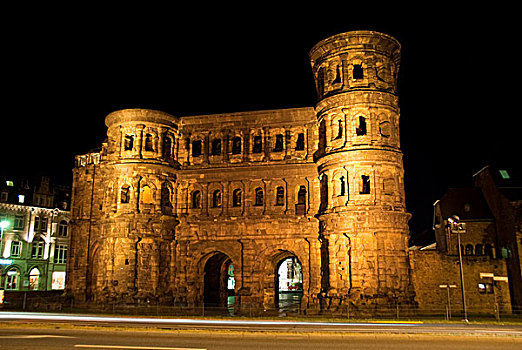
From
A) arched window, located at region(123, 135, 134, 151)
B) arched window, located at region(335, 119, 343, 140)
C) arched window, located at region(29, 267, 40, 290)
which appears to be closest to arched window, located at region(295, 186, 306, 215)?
arched window, located at region(335, 119, 343, 140)

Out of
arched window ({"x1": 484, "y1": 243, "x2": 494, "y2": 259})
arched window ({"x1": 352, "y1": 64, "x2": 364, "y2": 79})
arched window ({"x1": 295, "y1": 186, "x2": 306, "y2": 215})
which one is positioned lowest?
arched window ({"x1": 484, "y1": 243, "x2": 494, "y2": 259})

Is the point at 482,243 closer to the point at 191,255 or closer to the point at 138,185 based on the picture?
the point at 191,255

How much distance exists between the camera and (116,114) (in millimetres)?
39156

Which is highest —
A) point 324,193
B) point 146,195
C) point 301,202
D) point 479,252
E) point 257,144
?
point 257,144

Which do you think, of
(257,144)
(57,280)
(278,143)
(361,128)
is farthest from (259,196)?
(57,280)

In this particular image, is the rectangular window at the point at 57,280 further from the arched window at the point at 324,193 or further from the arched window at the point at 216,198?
the arched window at the point at 324,193

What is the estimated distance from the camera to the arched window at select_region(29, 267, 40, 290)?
60031 mm

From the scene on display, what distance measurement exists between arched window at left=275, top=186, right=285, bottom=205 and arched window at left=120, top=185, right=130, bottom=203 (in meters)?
12.0

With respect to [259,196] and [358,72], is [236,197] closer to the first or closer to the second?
[259,196]

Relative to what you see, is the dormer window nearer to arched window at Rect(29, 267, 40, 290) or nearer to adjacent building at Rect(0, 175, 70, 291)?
adjacent building at Rect(0, 175, 70, 291)

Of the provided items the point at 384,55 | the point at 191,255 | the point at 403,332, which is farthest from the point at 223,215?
the point at 403,332

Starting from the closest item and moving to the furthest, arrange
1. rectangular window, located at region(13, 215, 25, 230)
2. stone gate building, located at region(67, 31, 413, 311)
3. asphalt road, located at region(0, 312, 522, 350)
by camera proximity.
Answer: asphalt road, located at region(0, 312, 522, 350) < stone gate building, located at region(67, 31, 413, 311) < rectangular window, located at region(13, 215, 25, 230)

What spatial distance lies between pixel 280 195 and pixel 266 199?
4.12ft

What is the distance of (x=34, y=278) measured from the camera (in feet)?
199
